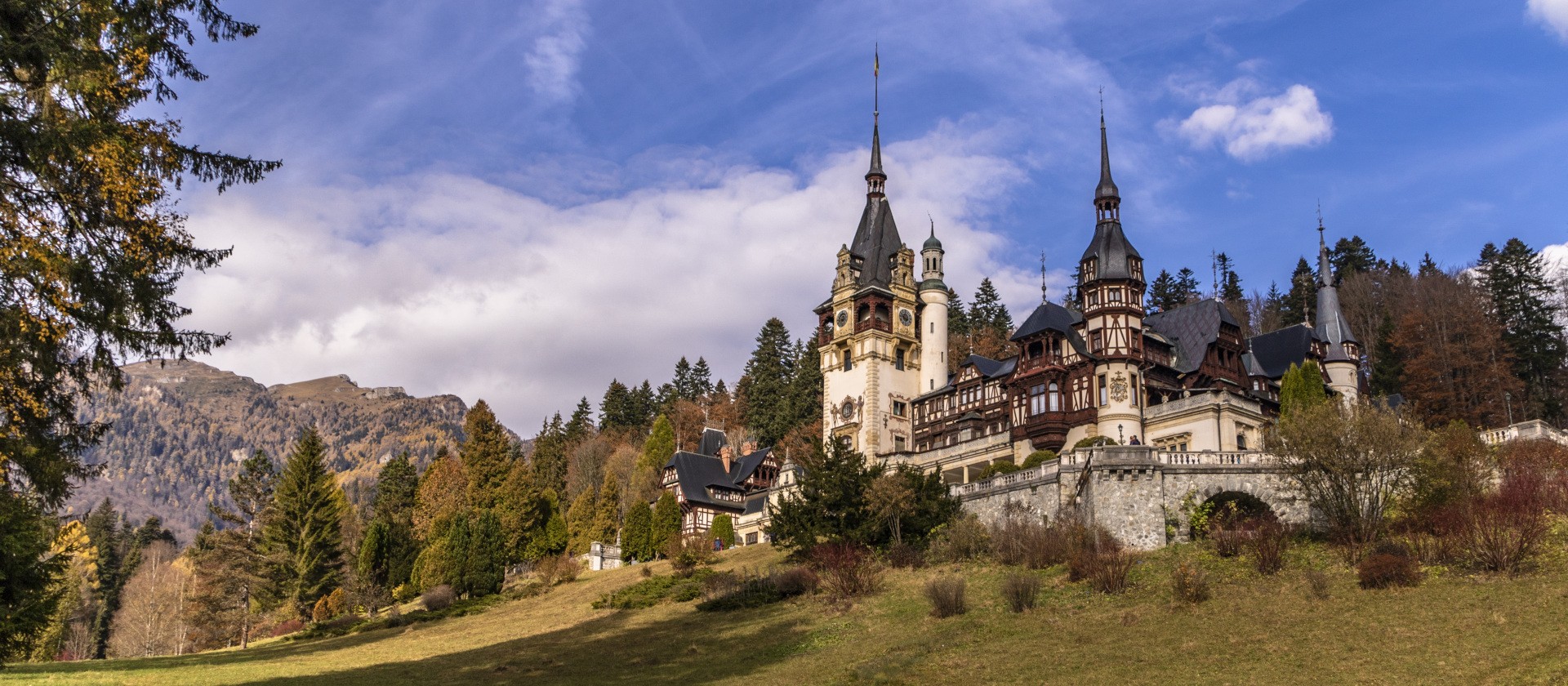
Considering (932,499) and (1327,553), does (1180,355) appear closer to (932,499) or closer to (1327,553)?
(932,499)

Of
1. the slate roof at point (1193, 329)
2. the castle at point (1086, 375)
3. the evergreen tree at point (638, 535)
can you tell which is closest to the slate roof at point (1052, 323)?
the castle at point (1086, 375)

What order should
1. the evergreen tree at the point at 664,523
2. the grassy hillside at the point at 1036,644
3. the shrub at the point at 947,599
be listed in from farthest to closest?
A: the evergreen tree at the point at 664,523
the shrub at the point at 947,599
the grassy hillside at the point at 1036,644

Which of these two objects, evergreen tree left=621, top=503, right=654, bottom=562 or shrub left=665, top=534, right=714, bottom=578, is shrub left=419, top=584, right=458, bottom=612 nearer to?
evergreen tree left=621, top=503, right=654, bottom=562

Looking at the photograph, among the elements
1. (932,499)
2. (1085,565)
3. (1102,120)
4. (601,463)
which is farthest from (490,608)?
(1102,120)

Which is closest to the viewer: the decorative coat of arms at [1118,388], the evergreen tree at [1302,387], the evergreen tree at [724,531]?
the evergreen tree at [1302,387]

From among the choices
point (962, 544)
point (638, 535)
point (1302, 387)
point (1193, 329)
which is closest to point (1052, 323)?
point (1193, 329)

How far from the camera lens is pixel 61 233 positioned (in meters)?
14.9

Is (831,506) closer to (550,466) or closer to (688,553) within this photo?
(688,553)

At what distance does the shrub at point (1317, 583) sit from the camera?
27312mm

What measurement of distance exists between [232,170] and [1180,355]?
4882 centimetres

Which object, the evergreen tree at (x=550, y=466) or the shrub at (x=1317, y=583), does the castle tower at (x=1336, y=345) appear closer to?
the shrub at (x=1317, y=583)

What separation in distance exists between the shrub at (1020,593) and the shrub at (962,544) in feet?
24.5

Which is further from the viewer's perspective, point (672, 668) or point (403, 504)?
point (403, 504)

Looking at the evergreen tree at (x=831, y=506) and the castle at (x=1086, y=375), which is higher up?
the castle at (x=1086, y=375)
